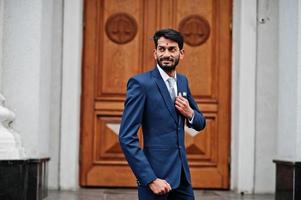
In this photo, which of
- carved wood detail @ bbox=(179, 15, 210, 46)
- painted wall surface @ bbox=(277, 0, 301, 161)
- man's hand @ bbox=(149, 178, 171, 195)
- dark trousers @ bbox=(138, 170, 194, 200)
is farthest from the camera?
carved wood detail @ bbox=(179, 15, 210, 46)

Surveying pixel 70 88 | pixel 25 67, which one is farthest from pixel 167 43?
pixel 70 88

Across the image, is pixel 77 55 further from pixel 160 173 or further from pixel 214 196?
pixel 160 173

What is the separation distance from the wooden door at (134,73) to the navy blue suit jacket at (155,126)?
5.09 m

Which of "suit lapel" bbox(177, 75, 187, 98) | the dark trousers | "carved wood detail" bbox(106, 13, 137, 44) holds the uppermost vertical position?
"carved wood detail" bbox(106, 13, 137, 44)

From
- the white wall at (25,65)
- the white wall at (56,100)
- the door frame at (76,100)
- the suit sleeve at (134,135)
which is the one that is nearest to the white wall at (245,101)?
the door frame at (76,100)

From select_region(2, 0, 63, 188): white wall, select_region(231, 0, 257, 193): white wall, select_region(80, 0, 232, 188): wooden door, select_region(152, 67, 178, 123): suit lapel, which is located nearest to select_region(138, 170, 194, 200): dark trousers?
select_region(152, 67, 178, 123): suit lapel

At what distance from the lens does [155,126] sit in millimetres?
4141

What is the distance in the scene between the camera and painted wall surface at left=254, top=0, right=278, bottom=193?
911cm

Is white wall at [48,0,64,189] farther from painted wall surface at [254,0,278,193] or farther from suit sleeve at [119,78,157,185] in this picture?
suit sleeve at [119,78,157,185]

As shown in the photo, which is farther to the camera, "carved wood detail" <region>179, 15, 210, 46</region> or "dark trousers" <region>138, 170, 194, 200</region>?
"carved wood detail" <region>179, 15, 210, 46</region>

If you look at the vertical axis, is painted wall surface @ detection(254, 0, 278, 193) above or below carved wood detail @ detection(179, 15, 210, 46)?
below

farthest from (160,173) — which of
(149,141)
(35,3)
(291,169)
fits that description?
(35,3)

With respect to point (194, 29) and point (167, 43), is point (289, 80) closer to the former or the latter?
point (194, 29)

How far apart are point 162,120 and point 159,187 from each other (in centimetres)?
41
